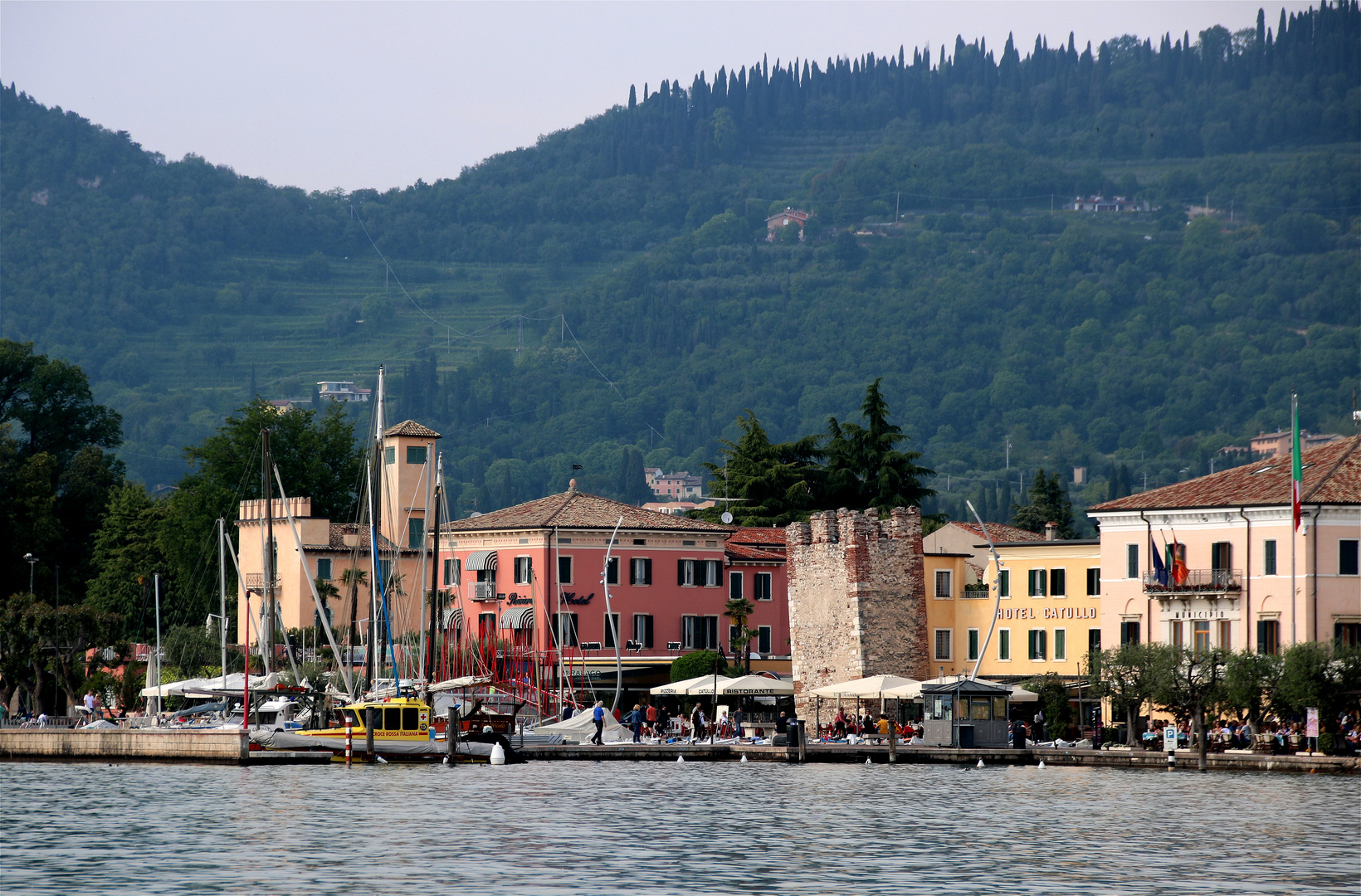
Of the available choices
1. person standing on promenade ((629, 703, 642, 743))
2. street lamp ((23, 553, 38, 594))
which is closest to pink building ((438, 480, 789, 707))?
person standing on promenade ((629, 703, 642, 743))

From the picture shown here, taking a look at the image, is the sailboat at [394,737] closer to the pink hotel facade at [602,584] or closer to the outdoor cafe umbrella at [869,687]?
the outdoor cafe umbrella at [869,687]

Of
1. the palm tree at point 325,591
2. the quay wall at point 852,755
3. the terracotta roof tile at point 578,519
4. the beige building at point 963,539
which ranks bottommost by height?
the quay wall at point 852,755

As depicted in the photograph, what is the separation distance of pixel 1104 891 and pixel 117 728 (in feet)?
141

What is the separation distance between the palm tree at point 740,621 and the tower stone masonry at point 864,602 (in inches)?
356

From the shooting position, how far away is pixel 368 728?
2288 inches

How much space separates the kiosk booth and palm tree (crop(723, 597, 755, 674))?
72.1 feet

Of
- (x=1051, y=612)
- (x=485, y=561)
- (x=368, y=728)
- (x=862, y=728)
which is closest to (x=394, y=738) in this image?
(x=368, y=728)

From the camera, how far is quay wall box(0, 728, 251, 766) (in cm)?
6006

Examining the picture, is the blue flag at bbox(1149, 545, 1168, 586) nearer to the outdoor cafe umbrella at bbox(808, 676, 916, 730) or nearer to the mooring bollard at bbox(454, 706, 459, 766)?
the outdoor cafe umbrella at bbox(808, 676, 916, 730)

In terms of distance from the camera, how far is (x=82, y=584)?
10550 cm

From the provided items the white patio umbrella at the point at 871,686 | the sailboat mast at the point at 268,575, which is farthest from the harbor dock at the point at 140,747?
the white patio umbrella at the point at 871,686

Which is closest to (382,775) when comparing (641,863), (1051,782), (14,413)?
(1051,782)

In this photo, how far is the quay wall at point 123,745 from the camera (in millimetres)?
60062

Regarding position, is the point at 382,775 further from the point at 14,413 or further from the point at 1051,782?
the point at 14,413
